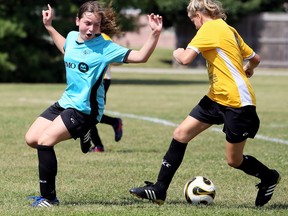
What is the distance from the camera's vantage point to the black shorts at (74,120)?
778 cm

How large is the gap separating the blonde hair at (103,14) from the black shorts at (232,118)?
1.16m

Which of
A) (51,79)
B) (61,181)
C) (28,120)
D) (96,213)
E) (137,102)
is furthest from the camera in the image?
(51,79)

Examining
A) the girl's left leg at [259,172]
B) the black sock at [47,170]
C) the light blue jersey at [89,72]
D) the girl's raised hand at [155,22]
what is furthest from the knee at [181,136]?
the black sock at [47,170]

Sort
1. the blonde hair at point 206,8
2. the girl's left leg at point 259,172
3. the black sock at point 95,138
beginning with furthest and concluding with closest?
1. the black sock at point 95,138
2. the girl's left leg at point 259,172
3. the blonde hair at point 206,8

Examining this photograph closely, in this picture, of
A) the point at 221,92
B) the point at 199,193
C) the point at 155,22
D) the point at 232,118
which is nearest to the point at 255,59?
the point at 221,92

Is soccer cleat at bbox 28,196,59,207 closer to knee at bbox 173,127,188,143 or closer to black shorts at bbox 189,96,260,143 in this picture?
knee at bbox 173,127,188,143

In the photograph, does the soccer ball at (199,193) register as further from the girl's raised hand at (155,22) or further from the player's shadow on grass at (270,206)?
the girl's raised hand at (155,22)

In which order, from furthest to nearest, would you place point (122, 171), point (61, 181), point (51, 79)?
point (51, 79)
point (122, 171)
point (61, 181)

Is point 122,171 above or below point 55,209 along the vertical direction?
below

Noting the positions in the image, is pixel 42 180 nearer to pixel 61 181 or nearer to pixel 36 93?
pixel 61 181

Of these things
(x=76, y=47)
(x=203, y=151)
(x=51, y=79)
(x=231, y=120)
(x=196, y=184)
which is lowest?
(x=51, y=79)

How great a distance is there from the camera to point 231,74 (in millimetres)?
7816

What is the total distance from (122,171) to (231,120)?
2.88 meters

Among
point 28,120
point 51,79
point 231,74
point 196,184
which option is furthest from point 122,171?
point 51,79
